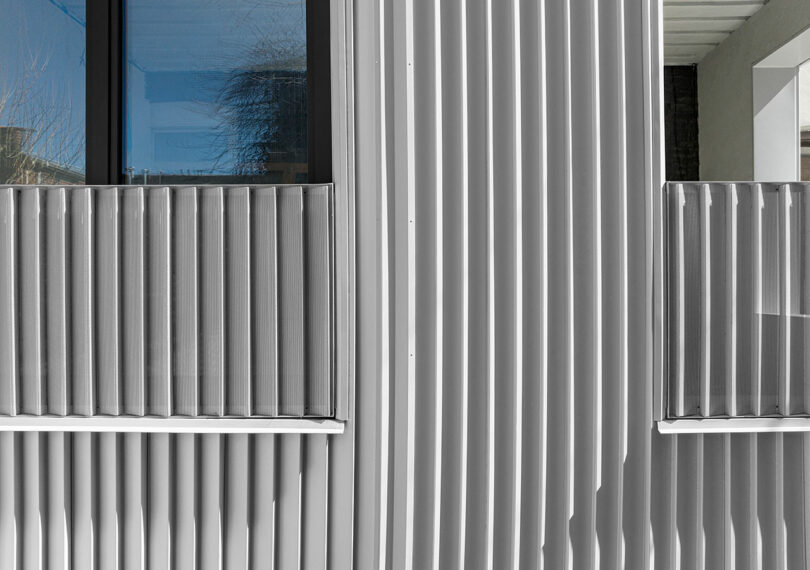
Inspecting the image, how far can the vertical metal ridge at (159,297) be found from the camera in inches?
74.6

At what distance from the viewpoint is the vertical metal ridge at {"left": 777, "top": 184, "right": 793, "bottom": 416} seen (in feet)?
6.23

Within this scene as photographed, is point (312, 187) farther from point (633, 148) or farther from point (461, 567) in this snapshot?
point (461, 567)

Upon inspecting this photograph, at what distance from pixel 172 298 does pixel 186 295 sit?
0.17 ft

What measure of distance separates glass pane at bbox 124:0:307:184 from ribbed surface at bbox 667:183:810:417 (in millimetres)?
1447

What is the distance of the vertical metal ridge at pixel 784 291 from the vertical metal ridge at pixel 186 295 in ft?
6.70

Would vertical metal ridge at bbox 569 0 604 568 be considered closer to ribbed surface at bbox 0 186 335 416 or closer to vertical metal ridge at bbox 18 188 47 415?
ribbed surface at bbox 0 186 335 416

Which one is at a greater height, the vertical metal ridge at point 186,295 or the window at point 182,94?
the window at point 182,94

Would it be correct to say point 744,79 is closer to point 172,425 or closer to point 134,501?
point 172,425

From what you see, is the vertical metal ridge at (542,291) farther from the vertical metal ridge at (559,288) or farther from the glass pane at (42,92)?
the glass pane at (42,92)

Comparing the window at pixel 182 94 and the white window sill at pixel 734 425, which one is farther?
the window at pixel 182 94

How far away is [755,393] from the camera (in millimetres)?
1911

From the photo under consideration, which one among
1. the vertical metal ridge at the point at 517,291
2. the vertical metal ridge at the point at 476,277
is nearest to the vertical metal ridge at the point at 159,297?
the vertical metal ridge at the point at 476,277

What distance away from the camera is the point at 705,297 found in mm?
1882

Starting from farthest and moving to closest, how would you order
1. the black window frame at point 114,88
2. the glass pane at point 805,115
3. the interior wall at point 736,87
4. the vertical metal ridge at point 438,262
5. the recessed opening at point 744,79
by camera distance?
the glass pane at point 805,115
the recessed opening at point 744,79
the interior wall at point 736,87
the black window frame at point 114,88
the vertical metal ridge at point 438,262
